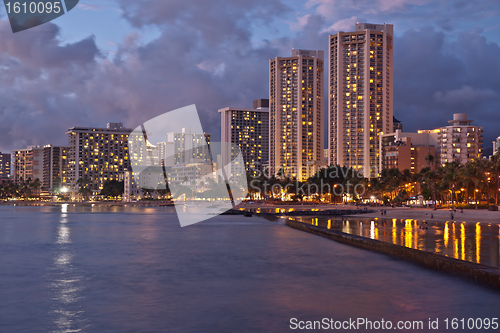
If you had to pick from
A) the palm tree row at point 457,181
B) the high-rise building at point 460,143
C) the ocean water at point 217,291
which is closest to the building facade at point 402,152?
the high-rise building at point 460,143

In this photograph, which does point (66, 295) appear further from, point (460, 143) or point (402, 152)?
point (460, 143)

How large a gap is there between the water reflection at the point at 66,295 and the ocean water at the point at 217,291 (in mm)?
35

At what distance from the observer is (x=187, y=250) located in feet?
111

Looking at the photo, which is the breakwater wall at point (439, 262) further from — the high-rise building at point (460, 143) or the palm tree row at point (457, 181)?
the high-rise building at point (460, 143)

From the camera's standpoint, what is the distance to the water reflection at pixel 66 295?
538 inches

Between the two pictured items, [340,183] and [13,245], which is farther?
[340,183]

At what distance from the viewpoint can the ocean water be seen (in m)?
14.1

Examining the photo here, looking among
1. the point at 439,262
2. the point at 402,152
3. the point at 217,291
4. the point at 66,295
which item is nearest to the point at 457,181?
the point at 439,262

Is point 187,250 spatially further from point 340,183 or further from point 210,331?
point 340,183

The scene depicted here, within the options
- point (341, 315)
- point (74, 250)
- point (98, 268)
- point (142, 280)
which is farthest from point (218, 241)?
point (341, 315)

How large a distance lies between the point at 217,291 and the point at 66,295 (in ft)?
19.3

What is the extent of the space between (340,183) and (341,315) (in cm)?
14137

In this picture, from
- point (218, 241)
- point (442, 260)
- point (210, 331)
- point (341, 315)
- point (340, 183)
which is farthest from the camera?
point (340, 183)

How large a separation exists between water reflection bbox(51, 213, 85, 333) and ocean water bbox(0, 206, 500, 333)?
35 mm
